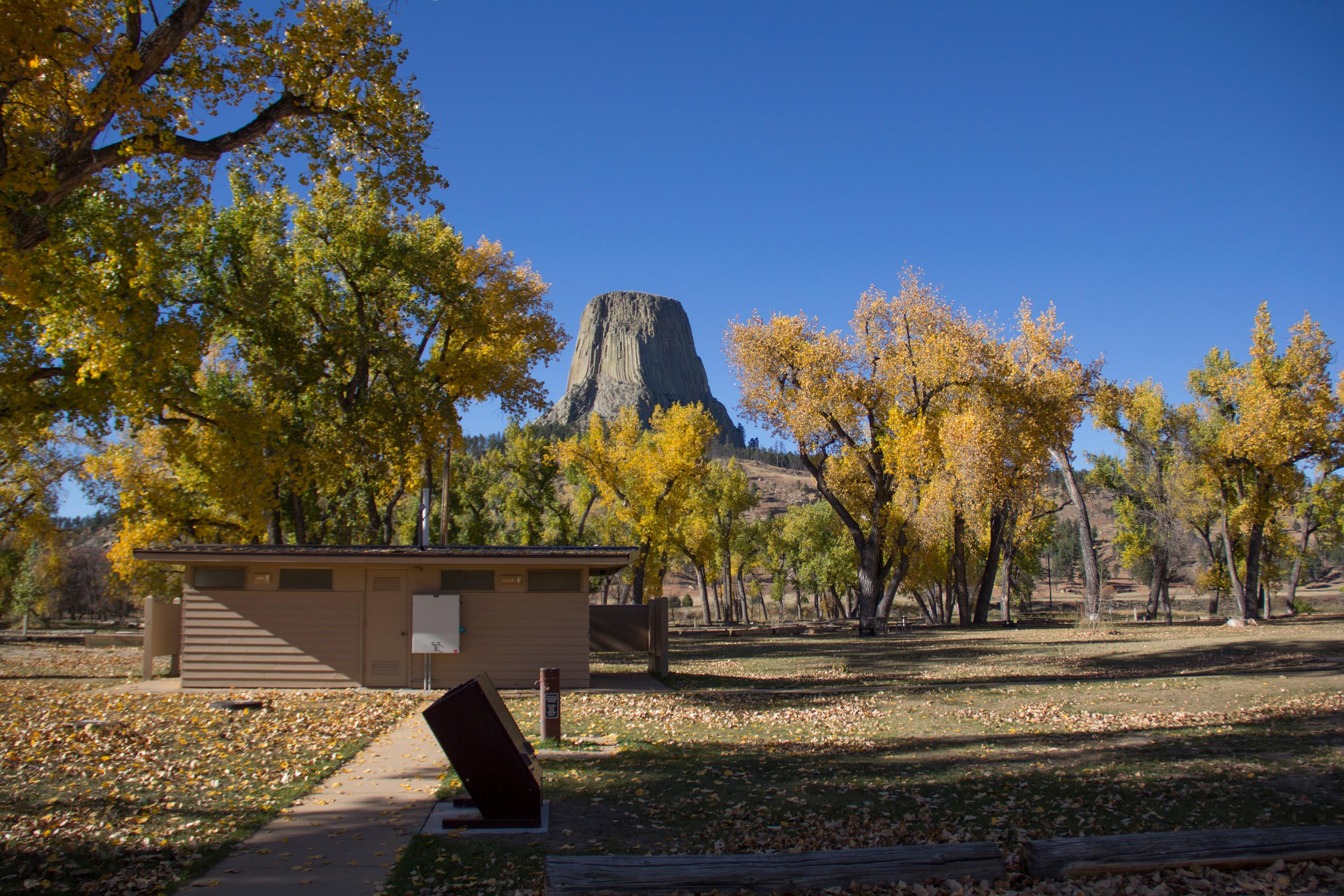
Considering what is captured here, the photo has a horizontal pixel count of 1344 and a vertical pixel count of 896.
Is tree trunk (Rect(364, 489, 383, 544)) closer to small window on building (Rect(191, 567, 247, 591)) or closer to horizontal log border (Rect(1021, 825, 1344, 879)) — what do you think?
small window on building (Rect(191, 567, 247, 591))

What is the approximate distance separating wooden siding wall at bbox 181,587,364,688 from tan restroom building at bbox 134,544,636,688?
0.02 m

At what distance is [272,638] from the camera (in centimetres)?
1525

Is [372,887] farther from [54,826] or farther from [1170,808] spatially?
[1170,808]

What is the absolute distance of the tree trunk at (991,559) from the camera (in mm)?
32281

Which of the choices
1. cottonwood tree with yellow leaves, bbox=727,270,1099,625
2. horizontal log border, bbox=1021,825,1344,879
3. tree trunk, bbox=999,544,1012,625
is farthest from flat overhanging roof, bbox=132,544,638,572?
tree trunk, bbox=999,544,1012,625

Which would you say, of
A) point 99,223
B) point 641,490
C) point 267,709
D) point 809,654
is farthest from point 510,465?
point 267,709

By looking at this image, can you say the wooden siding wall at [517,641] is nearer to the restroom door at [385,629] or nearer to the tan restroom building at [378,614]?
the tan restroom building at [378,614]

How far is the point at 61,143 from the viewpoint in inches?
322

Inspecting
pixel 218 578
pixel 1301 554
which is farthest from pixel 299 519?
pixel 1301 554

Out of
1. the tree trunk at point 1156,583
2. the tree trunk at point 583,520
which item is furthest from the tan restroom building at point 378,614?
the tree trunk at point 1156,583

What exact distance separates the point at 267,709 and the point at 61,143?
26.7ft

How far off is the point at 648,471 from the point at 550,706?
74.3ft

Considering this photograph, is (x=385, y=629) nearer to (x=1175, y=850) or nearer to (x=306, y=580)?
(x=306, y=580)

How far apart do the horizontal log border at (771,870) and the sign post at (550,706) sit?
4.84 metres
